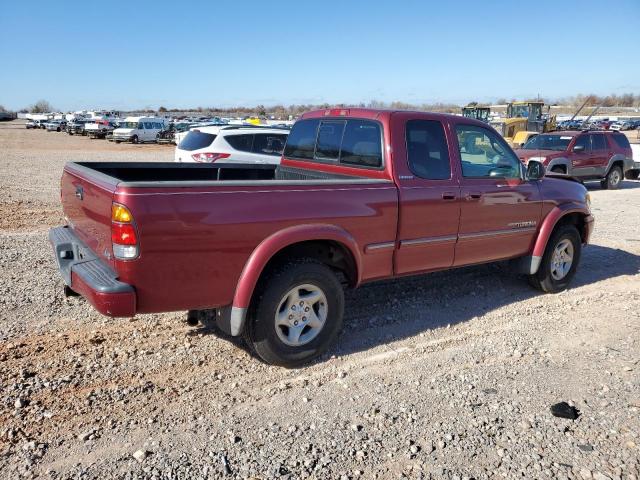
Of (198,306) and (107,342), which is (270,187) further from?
(107,342)

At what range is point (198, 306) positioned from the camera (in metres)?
3.76

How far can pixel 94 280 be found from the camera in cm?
359

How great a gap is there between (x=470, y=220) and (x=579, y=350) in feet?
4.81

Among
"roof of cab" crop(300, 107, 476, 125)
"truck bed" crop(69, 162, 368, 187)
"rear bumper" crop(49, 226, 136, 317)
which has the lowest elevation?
"rear bumper" crop(49, 226, 136, 317)

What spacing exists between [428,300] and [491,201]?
124cm

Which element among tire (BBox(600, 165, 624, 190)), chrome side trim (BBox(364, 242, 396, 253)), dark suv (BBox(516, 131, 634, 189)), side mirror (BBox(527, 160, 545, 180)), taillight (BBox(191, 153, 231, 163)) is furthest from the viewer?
tire (BBox(600, 165, 624, 190))

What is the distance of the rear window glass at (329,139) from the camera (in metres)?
5.30

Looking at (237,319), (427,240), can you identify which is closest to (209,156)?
(427,240)

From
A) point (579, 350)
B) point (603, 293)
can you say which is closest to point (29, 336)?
point (579, 350)

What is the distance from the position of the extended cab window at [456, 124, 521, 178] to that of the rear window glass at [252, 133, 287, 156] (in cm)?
844

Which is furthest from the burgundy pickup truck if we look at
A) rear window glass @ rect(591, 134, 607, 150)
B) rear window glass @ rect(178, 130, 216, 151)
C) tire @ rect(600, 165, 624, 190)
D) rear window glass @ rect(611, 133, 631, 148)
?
rear window glass @ rect(611, 133, 631, 148)

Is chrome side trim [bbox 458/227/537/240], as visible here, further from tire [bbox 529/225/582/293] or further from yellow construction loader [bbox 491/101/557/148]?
yellow construction loader [bbox 491/101/557/148]

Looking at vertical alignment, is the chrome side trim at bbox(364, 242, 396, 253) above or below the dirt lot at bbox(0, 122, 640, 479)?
above

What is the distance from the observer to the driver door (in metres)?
5.21
